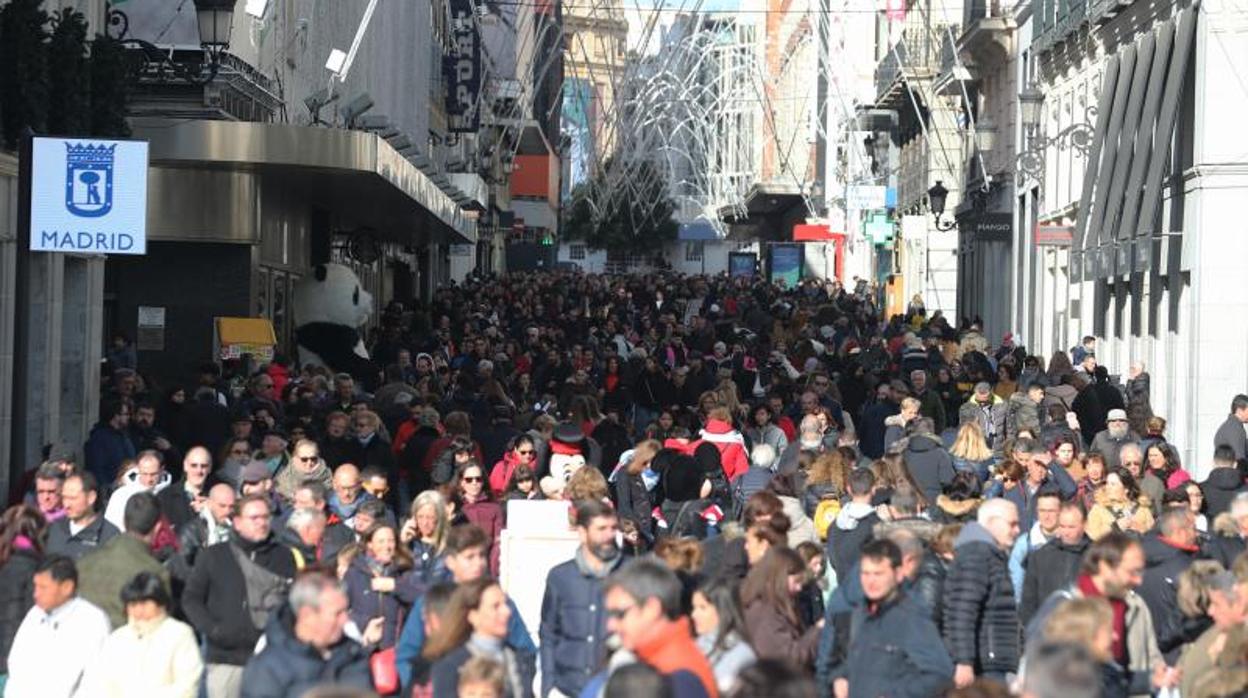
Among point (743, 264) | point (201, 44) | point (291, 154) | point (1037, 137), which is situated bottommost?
point (291, 154)

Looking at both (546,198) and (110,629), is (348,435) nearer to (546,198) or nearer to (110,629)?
(110,629)

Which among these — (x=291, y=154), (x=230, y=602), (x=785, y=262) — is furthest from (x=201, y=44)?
(x=785, y=262)

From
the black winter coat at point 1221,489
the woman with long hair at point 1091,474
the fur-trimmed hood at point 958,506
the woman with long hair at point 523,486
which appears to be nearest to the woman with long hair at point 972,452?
the woman with long hair at point 1091,474

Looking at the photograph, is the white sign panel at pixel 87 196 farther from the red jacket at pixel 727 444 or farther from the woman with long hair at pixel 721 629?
the woman with long hair at pixel 721 629

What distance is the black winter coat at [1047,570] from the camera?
40.0ft

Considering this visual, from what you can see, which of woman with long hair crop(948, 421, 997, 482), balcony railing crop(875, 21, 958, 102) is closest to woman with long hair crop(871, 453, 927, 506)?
woman with long hair crop(948, 421, 997, 482)

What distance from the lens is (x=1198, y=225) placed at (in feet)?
95.1

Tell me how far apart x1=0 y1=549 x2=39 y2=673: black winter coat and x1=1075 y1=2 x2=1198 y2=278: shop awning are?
1996cm

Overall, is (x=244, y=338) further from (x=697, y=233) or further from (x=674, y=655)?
(x=697, y=233)

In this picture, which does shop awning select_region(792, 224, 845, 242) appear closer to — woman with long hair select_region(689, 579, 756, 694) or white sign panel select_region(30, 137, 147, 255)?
white sign panel select_region(30, 137, 147, 255)

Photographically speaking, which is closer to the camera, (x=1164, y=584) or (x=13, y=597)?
(x=13, y=597)

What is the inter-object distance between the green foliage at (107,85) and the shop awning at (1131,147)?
11.7 metres

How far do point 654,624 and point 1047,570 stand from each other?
14.4ft

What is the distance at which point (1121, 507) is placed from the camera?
15.1 m
